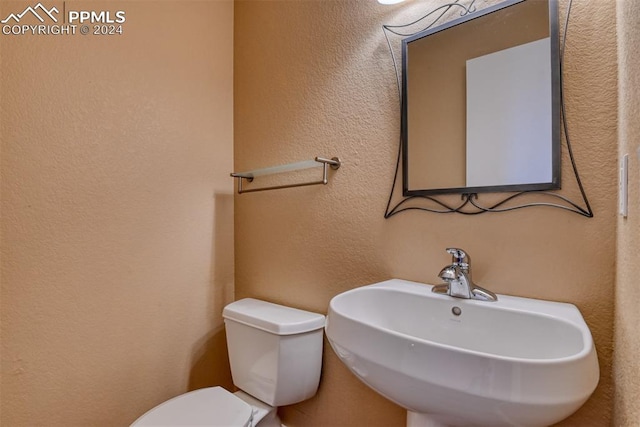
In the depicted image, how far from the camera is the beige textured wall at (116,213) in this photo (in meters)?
1.03

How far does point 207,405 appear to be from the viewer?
1.07 meters

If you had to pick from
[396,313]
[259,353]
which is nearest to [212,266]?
[259,353]

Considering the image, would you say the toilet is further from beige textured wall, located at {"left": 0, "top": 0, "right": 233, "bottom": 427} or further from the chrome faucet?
the chrome faucet

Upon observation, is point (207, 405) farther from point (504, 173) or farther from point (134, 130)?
point (504, 173)

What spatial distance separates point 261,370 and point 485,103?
1194 millimetres

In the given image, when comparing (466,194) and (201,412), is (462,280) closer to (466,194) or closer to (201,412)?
(466,194)

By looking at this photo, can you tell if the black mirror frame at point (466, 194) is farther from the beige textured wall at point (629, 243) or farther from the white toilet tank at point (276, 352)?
the white toilet tank at point (276, 352)

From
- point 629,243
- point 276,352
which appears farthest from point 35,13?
point 629,243

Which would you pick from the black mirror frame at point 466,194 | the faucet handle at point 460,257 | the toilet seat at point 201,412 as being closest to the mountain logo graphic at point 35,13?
the black mirror frame at point 466,194

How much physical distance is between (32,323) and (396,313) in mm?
1204

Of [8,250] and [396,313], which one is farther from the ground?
[8,250]

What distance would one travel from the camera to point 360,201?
1.17 m

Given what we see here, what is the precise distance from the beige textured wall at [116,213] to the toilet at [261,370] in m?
0.29

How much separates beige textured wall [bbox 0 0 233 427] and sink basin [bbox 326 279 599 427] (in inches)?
34.9
